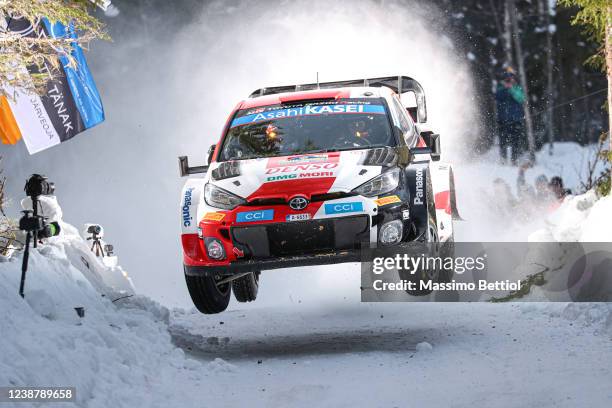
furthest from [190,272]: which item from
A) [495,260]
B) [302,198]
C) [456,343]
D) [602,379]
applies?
Answer: [495,260]

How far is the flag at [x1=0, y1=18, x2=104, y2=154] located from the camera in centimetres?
1283

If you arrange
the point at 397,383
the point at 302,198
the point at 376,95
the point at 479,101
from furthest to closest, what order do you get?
the point at 479,101 → the point at 376,95 → the point at 302,198 → the point at 397,383

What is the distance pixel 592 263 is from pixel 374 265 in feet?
9.21

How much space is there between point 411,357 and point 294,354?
1.07m

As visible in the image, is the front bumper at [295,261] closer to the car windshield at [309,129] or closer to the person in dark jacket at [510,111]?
the car windshield at [309,129]

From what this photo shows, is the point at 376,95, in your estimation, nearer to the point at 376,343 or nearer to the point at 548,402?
the point at 376,343

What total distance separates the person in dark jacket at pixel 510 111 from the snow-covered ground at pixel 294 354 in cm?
3128

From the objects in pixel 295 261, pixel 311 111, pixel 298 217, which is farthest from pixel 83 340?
pixel 311 111

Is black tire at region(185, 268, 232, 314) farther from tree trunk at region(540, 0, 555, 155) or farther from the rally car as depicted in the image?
tree trunk at region(540, 0, 555, 155)

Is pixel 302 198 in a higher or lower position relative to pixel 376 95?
lower

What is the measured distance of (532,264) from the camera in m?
11.9

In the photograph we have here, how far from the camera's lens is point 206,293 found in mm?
9469

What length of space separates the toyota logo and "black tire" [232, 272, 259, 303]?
269 centimetres

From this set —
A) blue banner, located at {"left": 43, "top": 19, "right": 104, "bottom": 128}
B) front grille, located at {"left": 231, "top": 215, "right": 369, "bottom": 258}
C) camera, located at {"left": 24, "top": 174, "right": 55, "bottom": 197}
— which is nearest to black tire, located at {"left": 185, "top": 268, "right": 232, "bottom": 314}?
front grille, located at {"left": 231, "top": 215, "right": 369, "bottom": 258}
